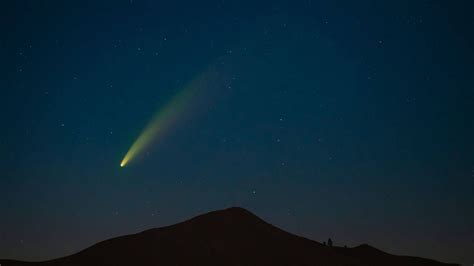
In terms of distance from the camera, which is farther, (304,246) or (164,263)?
(304,246)

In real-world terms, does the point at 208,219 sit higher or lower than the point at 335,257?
higher

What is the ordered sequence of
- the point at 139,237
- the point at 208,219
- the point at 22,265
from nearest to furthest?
the point at 22,265 → the point at 139,237 → the point at 208,219

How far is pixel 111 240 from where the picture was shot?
6378 centimetres

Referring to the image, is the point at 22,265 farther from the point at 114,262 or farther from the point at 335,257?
the point at 335,257

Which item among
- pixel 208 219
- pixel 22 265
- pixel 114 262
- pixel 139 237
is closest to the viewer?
pixel 114 262

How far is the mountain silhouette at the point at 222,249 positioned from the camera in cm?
5622

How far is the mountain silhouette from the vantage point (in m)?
56.2

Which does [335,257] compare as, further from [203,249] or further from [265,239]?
[203,249]

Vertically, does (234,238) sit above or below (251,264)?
above

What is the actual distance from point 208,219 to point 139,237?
11.1 metres

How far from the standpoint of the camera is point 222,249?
60094 millimetres

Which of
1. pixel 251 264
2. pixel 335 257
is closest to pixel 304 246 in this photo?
pixel 335 257

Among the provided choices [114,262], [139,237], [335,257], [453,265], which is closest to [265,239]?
[335,257]

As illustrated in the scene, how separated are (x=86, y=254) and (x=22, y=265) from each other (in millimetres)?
7168
